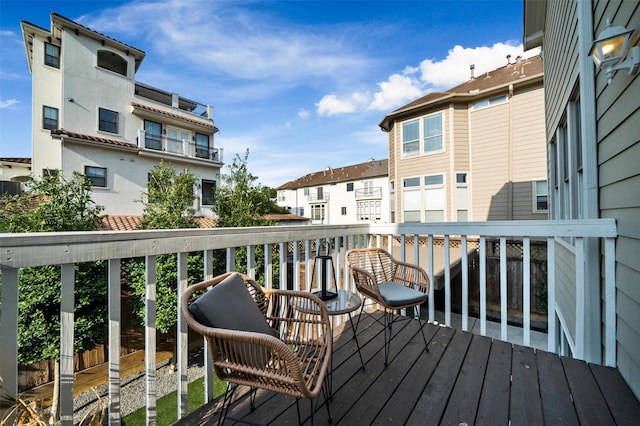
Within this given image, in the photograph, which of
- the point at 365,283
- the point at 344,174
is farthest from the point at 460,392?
the point at 344,174

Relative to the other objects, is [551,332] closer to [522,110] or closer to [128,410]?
[128,410]

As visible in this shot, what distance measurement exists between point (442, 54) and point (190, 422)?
12.7 metres

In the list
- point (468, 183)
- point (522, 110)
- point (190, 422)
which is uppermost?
point (522, 110)

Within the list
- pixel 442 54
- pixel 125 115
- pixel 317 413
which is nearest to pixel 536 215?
pixel 442 54

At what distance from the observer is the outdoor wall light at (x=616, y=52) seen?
154 cm

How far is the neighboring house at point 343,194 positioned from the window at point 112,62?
17.9m

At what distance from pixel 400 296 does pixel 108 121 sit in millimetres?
15145

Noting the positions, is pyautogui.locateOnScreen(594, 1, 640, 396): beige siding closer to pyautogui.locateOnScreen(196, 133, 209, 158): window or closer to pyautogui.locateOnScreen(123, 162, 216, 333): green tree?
pyautogui.locateOnScreen(123, 162, 216, 333): green tree

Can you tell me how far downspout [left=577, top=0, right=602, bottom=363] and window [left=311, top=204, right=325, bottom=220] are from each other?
26.4 metres

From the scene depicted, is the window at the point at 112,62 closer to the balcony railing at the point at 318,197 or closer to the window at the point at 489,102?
the window at the point at 489,102

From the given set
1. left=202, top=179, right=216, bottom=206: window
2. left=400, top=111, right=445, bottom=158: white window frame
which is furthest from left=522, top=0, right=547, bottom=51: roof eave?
left=202, top=179, right=216, bottom=206: window

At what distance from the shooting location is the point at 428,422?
→ 143 centimetres

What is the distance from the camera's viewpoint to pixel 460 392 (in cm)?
168

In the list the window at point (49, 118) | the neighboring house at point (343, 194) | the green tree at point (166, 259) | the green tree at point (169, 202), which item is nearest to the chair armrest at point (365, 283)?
the green tree at point (166, 259)
